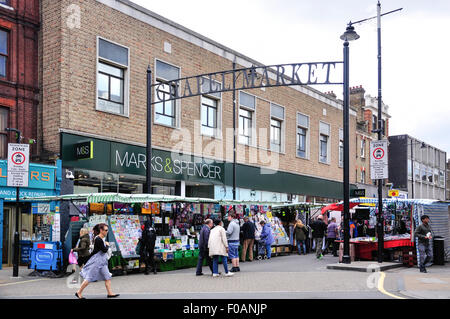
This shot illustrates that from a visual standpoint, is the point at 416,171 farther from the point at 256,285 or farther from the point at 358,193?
the point at 256,285

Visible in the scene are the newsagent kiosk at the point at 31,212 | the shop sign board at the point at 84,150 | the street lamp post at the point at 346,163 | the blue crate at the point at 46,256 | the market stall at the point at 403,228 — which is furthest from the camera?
the shop sign board at the point at 84,150

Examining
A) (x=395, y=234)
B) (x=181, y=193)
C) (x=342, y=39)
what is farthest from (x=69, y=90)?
(x=395, y=234)

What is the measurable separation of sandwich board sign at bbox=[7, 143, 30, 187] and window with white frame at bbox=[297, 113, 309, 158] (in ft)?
69.6

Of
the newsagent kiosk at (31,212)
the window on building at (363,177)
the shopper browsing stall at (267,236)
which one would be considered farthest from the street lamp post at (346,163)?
the window on building at (363,177)

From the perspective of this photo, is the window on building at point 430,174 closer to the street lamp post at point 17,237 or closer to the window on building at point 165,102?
the window on building at point 165,102

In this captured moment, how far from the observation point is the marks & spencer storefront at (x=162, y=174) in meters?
18.9

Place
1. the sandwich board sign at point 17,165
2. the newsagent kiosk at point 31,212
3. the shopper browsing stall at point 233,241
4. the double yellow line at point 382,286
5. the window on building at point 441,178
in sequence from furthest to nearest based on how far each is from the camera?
the window on building at point 441,178, the newsagent kiosk at point 31,212, the shopper browsing stall at point 233,241, the sandwich board sign at point 17,165, the double yellow line at point 382,286

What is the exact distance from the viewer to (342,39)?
17.0 meters

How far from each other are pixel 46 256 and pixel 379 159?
11.3m

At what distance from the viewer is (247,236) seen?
63.5ft

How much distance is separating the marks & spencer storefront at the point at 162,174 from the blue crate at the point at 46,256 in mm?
4036

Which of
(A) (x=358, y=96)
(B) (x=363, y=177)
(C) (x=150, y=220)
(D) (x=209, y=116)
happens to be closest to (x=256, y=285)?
(C) (x=150, y=220)

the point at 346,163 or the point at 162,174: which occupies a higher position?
the point at 346,163
